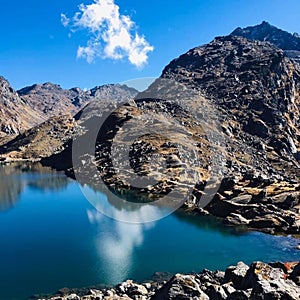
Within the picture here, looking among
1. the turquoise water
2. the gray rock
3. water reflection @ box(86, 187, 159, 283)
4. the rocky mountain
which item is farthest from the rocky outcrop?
the rocky mountain

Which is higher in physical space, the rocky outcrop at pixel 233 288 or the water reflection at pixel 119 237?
the rocky outcrop at pixel 233 288

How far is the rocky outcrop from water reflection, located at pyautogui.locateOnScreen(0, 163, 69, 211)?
68.9 meters

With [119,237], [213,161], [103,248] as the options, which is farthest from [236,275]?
[213,161]

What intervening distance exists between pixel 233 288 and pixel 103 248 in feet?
→ 117

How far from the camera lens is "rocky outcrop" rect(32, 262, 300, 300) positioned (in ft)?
82.4

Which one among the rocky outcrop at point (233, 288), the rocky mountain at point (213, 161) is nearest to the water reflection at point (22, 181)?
the rocky mountain at point (213, 161)

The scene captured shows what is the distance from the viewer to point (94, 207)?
100 m

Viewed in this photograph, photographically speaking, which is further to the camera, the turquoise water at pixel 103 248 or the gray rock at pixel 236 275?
the turquoise water at pixel 103 248

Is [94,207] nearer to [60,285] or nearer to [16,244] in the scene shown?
[16,244]

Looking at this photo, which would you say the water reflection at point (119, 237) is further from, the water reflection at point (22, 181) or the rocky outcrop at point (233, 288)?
the water reflection at point (22, 181)

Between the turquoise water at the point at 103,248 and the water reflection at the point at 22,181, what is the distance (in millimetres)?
19095

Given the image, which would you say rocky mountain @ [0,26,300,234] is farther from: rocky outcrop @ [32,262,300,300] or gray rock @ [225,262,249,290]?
rocky outcrop @ [32,262,300,300]

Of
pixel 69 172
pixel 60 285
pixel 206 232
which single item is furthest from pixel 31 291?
pixel 69 172

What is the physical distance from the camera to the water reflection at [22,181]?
118 m
